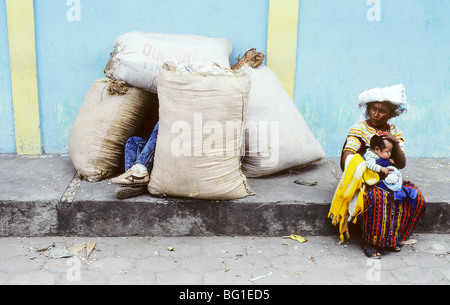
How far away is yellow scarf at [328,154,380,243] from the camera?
2785 mm

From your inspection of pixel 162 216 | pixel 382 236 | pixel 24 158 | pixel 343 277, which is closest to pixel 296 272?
pixel 343 277

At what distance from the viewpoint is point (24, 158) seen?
3730 millimetres

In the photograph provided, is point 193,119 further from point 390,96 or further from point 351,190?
point 390,96

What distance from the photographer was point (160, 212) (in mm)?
2973

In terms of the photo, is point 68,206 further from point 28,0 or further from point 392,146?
point 392,146

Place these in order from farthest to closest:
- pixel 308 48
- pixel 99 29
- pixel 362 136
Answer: pixel 308 48 < pixel 99 29 < pixel 362 136

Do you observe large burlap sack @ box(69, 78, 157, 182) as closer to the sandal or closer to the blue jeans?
the blue jeans

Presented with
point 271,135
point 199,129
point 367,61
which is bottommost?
point 271,135

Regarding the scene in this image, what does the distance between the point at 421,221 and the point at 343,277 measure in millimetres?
847

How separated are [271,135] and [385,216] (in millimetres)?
940

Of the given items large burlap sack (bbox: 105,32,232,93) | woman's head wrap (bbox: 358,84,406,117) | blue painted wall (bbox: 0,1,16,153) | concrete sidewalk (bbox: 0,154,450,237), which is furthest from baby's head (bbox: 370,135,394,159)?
blue painted wall (bbox: 0,1,16,153)

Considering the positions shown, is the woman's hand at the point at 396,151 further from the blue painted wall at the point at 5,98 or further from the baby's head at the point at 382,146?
the blue painted wall at the point at 5,98

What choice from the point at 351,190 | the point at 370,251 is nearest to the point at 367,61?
the point at 351,190

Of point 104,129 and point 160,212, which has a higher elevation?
point 104,129
